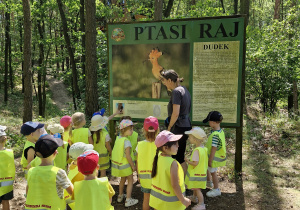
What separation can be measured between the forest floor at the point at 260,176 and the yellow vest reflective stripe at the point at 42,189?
6.26 ft

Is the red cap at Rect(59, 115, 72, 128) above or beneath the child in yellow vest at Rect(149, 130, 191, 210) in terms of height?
above

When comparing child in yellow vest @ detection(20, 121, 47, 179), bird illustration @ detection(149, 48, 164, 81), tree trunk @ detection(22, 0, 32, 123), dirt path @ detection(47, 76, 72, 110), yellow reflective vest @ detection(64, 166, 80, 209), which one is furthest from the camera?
dirt path @ detection(47, 76, 72, 110)

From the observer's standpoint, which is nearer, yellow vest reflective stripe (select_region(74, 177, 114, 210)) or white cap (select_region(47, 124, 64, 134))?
yellow vest reflective stripe (select_region(74, 177, 114, 210))

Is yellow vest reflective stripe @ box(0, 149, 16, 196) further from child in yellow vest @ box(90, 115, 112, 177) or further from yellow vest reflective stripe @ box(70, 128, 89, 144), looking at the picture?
child in yellow vest @ box(90, 115, 112, 177)

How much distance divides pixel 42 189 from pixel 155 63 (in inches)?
147

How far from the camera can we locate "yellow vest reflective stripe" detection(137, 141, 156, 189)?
167 inches

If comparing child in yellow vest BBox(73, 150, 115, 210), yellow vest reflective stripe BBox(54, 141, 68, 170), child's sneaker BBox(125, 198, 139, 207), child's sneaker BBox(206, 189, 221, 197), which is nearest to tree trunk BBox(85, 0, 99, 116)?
yellow vest reflective stripe BBox(54, 141, 68, 170)

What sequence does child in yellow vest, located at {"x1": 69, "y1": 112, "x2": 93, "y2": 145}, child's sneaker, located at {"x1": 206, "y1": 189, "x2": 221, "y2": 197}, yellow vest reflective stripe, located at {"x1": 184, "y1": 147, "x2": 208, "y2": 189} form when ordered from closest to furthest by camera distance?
yellow vest reflective stripe, located at {"x1": 184, "y1": 147, "x2": 208, "y2": 189} < child in yellow vest, located at {"x1": 69, "y1": 112, "x2": 93, "y2": 145} < child's sneaker, located at {"x1": 206, "y1": 189, "x2": 221, "y2": 197}

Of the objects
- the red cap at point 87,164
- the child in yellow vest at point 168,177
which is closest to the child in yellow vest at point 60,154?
the red cap at point 87,164

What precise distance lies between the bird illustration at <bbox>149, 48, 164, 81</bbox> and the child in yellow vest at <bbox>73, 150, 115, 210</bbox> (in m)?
3.37

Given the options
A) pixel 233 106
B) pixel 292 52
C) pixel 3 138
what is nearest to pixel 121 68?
pixel 233 106

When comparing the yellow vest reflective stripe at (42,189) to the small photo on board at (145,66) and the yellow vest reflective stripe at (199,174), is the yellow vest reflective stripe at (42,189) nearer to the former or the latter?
the yellow vest reflective stripe at (199,174)

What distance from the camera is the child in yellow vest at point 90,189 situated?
9.48ft

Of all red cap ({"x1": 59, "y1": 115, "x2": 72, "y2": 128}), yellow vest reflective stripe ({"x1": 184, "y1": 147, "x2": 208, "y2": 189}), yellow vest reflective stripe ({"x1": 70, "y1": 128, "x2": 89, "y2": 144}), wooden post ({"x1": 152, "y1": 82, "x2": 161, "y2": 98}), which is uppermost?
wooden post ({"x1": 152, "y1": 82, "x2": 161, "y2": 98})
